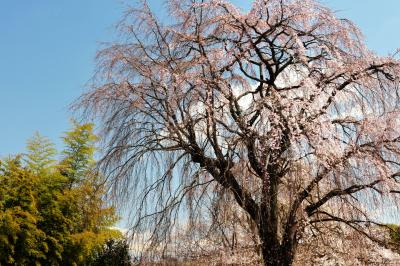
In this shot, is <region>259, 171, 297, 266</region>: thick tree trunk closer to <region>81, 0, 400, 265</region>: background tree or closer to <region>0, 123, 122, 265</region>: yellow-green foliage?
<region>81, 0, 400, 265</region>: background tree

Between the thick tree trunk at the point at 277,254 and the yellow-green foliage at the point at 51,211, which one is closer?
the thick tree trunk at the point at 277,254

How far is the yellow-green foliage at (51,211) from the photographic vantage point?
9.05m

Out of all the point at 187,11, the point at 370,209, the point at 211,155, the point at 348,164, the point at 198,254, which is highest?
the point at 187,11

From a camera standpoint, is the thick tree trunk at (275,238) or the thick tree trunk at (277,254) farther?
the thick tree trunk at (277,254)

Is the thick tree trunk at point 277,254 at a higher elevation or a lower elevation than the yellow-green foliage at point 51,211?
lower

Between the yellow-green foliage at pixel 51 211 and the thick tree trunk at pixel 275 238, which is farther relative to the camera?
the yellow-green foliage at pixel 51 211

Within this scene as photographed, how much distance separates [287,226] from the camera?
703 centimetres

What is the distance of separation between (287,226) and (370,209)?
122 centimetres

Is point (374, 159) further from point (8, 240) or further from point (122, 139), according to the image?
point (8, 240)

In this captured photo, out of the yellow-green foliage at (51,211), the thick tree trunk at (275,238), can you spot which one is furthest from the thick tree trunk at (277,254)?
the yellow-green foliage at (51,211)

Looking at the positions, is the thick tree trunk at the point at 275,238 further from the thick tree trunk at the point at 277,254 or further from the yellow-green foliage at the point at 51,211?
the yellow-green foliage at the point at 51,211

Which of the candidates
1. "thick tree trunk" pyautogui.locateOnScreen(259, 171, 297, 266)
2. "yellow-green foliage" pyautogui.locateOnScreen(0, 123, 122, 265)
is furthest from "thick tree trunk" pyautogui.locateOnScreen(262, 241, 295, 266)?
"yellow-green foliage" pyautogui.locateOnScreen(0, 123, 122, 265)

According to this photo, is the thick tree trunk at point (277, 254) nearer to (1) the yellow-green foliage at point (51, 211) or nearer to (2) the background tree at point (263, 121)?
(2) the background tree at point (263, 121)

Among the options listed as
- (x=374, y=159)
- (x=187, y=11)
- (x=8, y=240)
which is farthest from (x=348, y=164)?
(x=8, y=240)
